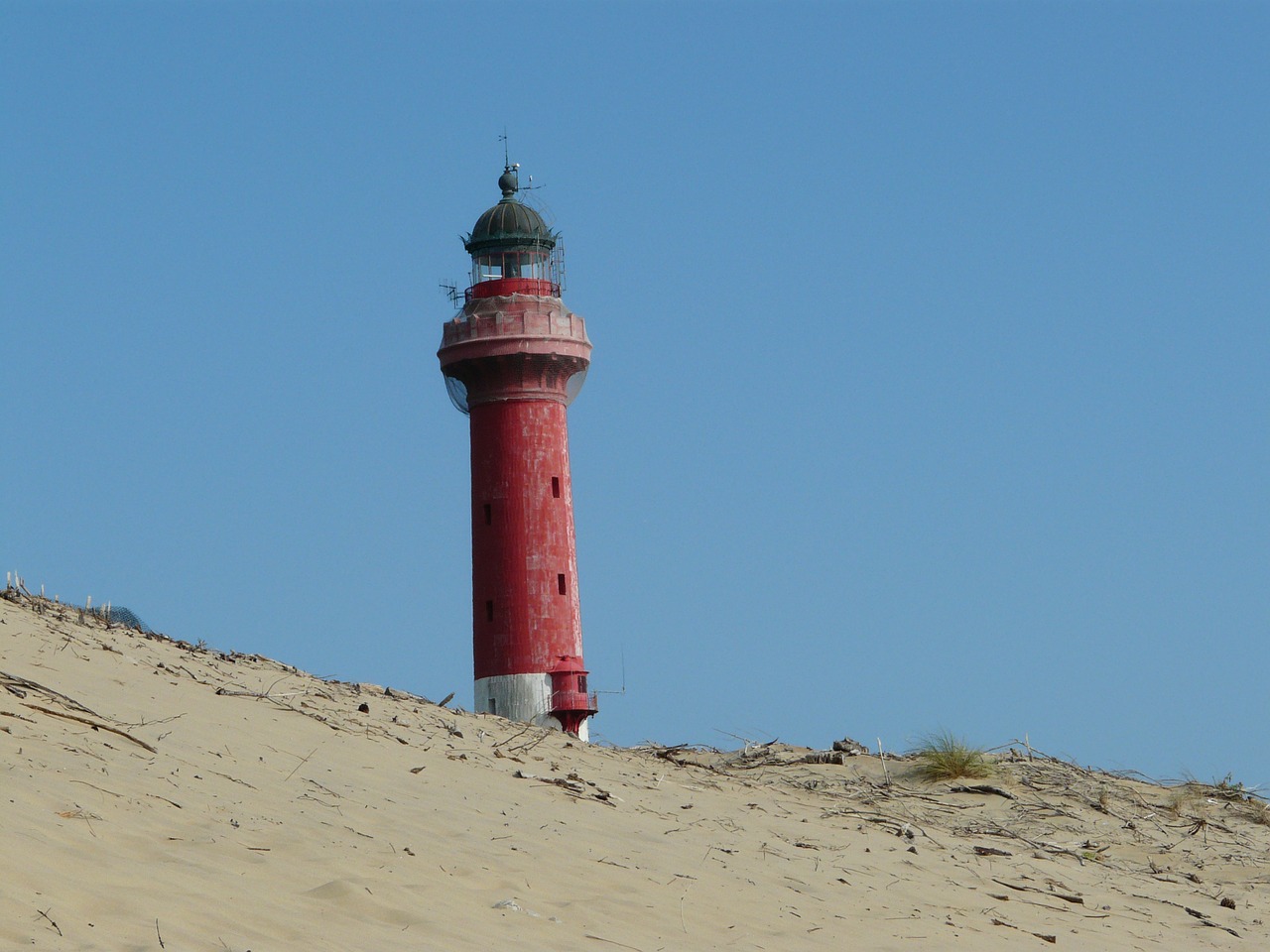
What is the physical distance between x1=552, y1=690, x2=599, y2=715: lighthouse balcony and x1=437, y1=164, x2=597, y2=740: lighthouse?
2 centimetres

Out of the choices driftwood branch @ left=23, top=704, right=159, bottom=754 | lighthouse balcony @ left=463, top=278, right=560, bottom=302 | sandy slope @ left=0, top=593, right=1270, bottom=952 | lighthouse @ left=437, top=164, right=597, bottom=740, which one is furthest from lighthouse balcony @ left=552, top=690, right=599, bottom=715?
driftwood branch @ left=23, top=704, right=159, bottom=754

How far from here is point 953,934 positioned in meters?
9.59

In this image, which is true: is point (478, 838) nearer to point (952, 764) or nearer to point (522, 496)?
point (952, 764)

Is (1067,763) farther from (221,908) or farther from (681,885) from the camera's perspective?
(221,908)

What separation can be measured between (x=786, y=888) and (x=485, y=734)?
435 cm

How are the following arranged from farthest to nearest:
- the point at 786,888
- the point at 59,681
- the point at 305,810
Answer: the point at 59,681 < the point at 786,888 < the point at 305,810

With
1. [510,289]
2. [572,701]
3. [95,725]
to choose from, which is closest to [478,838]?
[95,725]

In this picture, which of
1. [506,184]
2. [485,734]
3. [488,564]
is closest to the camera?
[485,734]

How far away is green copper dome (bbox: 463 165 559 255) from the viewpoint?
30.8 meters

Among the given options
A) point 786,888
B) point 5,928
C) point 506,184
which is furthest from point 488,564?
point 5,928

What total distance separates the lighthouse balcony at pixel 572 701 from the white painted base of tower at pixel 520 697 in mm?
102

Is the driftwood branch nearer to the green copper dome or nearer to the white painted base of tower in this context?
the white painted base of tower

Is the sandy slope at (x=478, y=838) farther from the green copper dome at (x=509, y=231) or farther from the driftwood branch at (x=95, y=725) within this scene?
the green copper dome at (x=509, y=231)

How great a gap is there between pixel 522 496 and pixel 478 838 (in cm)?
1909
